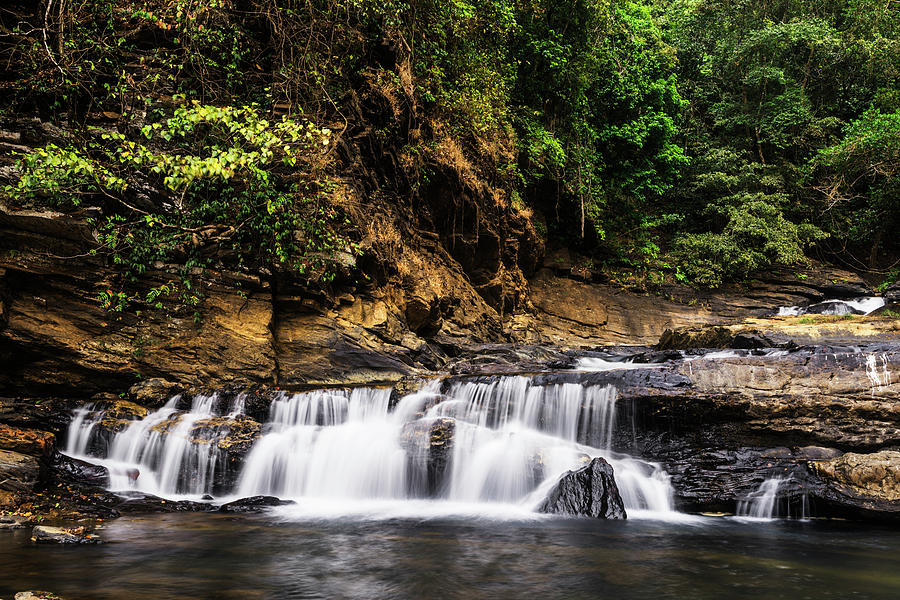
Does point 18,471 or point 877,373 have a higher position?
point 877,373

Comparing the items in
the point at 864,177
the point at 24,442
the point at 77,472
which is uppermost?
the point at 864,177

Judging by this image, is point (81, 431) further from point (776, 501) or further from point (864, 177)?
point (864, 177)

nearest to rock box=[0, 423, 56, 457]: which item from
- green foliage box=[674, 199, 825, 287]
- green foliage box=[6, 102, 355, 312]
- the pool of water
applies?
the pool of water

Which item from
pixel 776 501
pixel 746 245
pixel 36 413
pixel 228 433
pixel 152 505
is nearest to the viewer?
pixel 152 505

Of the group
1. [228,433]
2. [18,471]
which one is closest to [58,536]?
[18,471]

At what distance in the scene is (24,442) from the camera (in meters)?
7.14

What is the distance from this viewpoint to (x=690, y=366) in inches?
349

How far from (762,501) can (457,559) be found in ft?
15.6

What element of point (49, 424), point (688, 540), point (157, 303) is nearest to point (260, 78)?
point (157, 303)

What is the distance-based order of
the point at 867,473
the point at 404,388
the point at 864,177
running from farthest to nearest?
1. the point at 864,177
2. the point at 404,388
3. the point at 867,473

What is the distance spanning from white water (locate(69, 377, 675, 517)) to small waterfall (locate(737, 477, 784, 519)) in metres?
0.99

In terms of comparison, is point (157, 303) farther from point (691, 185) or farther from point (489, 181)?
point (691, 185)

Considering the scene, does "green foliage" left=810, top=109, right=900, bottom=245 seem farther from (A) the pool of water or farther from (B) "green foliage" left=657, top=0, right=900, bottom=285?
(A) the pool of water

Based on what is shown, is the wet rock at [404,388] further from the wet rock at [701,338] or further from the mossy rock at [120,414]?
the wet rock at [701,338]
